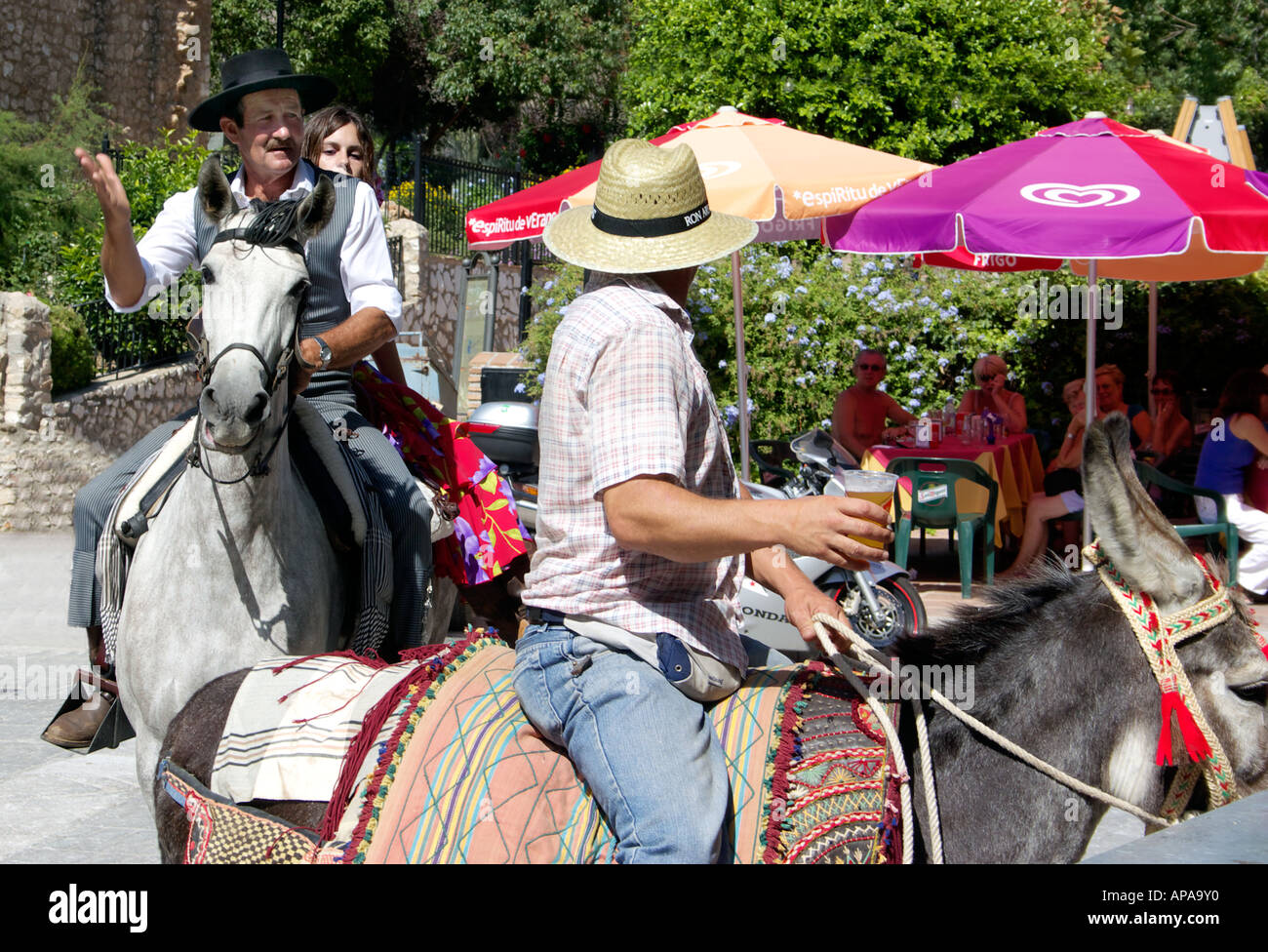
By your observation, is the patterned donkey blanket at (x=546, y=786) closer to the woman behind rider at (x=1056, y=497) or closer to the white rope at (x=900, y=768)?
the white rope at (x=900, y=768)

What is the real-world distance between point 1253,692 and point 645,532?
1.10 metres

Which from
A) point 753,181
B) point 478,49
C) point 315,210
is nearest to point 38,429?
point 753,181

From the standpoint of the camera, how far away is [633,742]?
2.17 meters

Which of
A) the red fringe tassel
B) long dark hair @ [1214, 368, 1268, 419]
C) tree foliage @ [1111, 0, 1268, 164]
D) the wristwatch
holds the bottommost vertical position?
the red fringe tassel

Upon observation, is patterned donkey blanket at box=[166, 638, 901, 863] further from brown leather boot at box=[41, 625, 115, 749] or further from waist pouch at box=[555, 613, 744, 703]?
brown leather boot at box=[41, 625, 115, 749]

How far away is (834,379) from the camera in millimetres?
11828

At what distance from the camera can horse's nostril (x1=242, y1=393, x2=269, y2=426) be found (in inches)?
130

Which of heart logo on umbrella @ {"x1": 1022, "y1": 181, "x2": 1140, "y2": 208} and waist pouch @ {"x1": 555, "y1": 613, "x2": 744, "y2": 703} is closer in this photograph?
waist pouch @ {"x1": 555, "y1": 613, "x2": 744, "y2": 703}

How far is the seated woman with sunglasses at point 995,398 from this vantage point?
10.8 meters

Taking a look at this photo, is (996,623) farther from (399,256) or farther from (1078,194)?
(399,256)

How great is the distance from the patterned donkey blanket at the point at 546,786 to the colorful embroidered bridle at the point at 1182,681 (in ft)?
1.60

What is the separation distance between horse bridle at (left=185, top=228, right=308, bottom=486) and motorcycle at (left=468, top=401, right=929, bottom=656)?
139 inches

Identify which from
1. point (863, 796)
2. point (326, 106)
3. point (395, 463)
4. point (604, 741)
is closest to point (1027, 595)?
point (863, 796)

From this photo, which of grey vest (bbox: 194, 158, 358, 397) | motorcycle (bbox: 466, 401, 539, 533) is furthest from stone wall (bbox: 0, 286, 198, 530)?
grey vest (bbox: 194, 158, 358, 397)
